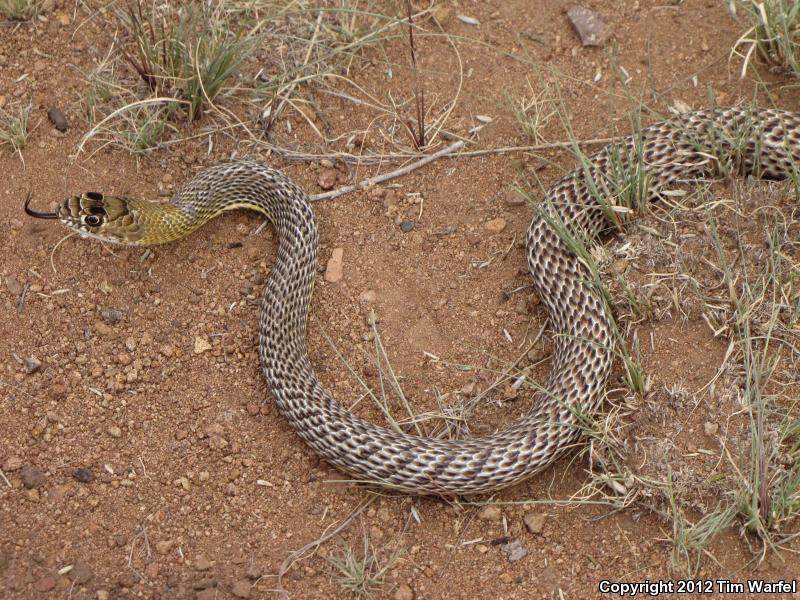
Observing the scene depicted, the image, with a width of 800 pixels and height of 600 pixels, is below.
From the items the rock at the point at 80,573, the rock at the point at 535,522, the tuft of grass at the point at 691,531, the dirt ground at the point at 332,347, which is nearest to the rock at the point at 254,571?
the dirt ground at the point at 332,347

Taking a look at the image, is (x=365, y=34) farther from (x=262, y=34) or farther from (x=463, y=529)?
(x=463, y=529)

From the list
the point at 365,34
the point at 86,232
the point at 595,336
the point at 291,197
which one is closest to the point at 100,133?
the point at 86,232

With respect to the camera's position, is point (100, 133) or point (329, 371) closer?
point (329, 371)

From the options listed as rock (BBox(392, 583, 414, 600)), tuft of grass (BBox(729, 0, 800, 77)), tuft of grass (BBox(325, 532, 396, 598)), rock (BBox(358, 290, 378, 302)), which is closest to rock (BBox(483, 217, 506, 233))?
rock (BBox(358, 290, 378, 302))

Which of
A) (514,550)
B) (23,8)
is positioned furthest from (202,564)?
(23,8)

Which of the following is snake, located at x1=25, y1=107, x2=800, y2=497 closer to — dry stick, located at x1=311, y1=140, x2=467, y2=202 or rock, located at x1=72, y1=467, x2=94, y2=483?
dry stick, located at x1=311, y1=140, x2=467, y2=202
